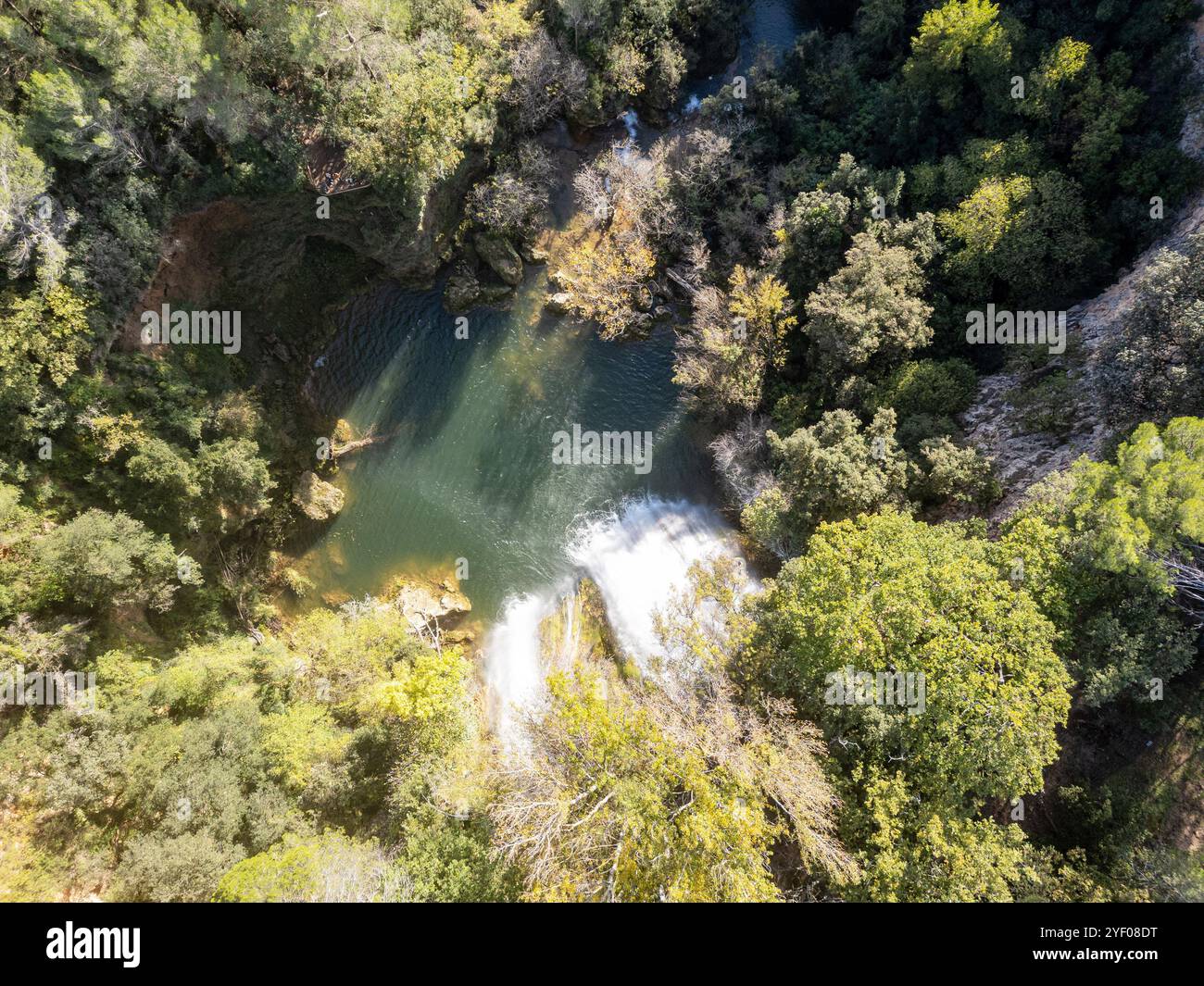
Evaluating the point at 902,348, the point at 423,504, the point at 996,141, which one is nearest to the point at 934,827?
the point at 902,348

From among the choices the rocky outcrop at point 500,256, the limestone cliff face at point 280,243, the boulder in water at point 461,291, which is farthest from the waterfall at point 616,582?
the limestone cliff face at point 280,243

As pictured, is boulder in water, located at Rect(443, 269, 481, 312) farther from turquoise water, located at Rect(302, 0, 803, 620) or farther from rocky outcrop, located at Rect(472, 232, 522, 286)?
rocky outcrop, located at Rect(472, 232, 522, 286)

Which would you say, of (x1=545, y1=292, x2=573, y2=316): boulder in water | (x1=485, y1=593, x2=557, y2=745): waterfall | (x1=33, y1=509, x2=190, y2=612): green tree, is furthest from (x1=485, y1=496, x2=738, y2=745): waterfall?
(x1=33, y1=509, x2=190, y2=612): green tree

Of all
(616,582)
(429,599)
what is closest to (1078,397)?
(616,582)

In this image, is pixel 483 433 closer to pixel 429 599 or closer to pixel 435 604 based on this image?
pixel 429 599

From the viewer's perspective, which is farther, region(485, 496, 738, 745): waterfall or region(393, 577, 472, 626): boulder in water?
region(393, 577, 472, 626): boulder in water

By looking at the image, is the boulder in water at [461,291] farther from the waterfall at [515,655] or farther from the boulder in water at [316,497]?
the waterfall at [515,655]
